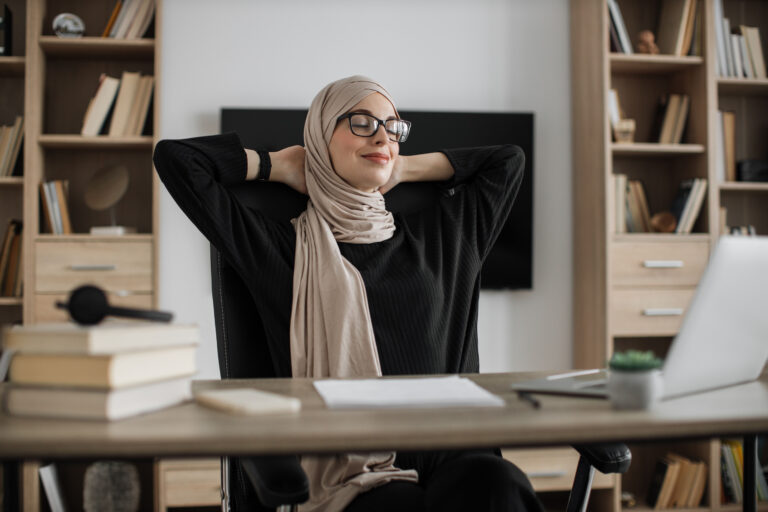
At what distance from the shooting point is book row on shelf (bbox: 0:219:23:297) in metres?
2.84

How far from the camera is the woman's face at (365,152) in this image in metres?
1.52

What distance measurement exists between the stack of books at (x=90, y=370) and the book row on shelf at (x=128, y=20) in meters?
2.49

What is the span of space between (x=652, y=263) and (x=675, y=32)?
1.11m

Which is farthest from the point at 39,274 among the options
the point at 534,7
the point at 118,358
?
the point at 534,7

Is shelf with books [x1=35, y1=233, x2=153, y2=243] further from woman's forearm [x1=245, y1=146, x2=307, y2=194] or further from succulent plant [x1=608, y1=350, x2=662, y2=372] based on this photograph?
succulent plant [x1=608, y1=350, x2=662, y2=372]

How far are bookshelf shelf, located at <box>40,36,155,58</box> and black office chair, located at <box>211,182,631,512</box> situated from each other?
5.65ft

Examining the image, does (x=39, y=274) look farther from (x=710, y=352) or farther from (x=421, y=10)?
(x=710, y=352)

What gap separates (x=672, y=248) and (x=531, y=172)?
0.73 m

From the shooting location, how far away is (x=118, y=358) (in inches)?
28.2

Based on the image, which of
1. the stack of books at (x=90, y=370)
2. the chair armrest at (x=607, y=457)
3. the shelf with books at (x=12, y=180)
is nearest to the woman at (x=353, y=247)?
the chair armrest at (x=607, y=457)

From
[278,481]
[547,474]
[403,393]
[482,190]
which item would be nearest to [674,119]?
[547,474]

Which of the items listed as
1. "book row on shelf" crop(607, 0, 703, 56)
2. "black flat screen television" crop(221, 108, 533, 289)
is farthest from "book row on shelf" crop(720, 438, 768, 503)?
"book row on shelf" crop(607, 0, 703, 56)

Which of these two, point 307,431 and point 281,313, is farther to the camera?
point 281,313

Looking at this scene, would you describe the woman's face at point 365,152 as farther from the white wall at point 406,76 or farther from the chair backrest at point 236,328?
the white wall at point 406,76
